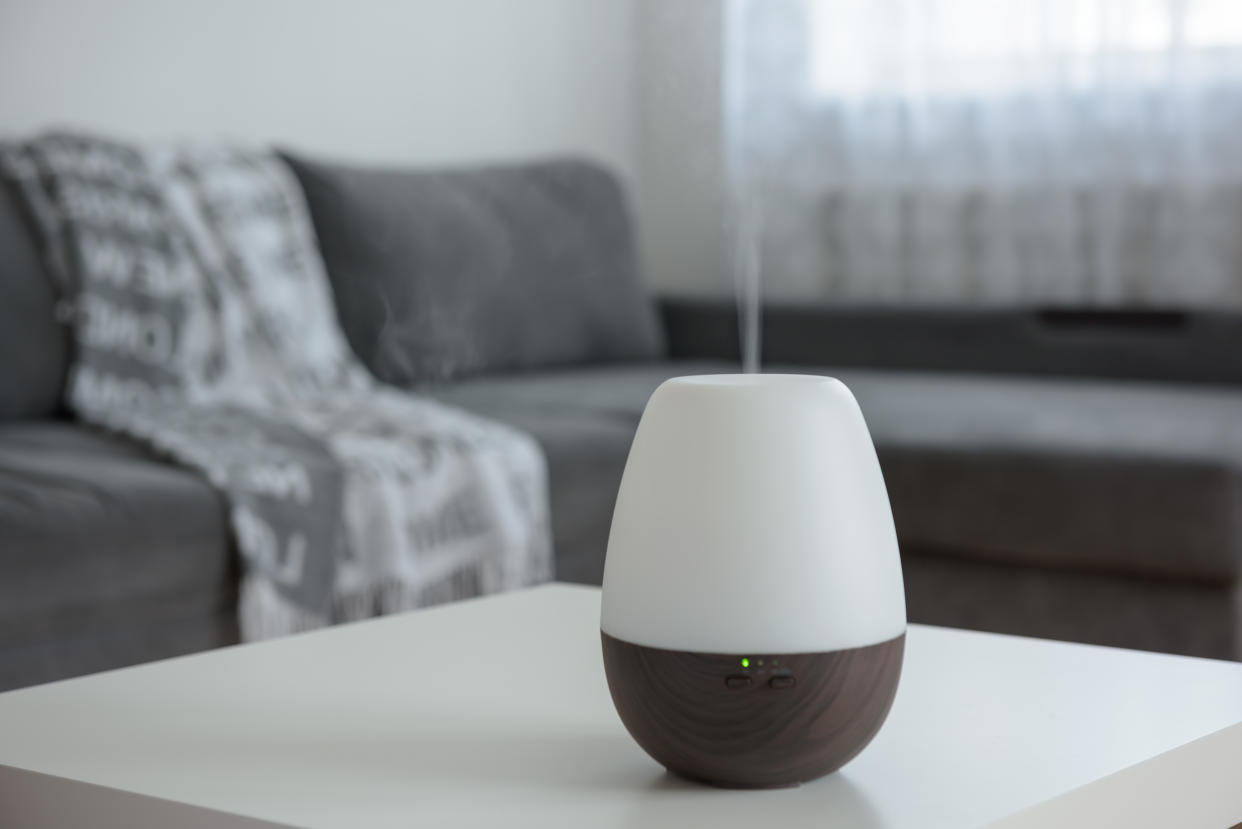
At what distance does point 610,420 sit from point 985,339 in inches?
32.4

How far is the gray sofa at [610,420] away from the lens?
1.54m

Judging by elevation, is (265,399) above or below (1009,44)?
below

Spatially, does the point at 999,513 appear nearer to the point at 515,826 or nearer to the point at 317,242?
the point at 317,242

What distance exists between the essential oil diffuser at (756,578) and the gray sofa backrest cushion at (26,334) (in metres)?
1.54

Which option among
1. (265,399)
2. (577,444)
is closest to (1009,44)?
(577,444)

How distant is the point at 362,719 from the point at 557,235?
202 centimetres

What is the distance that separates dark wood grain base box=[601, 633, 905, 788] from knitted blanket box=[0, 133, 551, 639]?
99cm

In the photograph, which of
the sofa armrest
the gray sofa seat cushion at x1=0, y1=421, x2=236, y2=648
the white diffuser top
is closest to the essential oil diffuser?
the white diffuser top

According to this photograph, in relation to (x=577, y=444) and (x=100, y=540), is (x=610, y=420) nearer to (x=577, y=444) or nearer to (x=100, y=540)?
(x=577, y=444)

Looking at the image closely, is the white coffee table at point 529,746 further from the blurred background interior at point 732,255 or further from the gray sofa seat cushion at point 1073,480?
the gray sofa seat cushion at point 1073,480

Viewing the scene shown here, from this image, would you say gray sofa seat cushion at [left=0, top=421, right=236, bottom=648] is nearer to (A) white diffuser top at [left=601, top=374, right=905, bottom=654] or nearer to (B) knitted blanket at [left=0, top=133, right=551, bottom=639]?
(B) knitted blanket at [left=0, top=133, right=551, bottom=639]

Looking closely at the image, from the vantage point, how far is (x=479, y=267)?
8.55 feet

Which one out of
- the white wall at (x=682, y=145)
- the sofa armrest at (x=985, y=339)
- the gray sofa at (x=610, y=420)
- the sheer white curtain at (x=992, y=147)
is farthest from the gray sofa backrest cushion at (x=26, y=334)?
the white wall at (x=682, y=145)

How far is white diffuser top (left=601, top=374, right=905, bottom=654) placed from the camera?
0.67m
